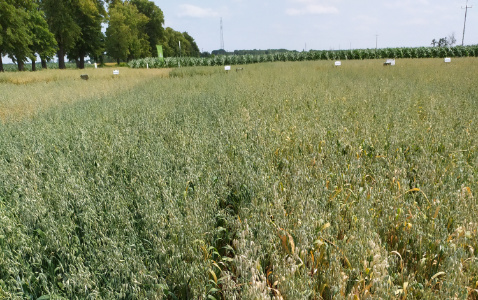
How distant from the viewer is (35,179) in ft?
10.1

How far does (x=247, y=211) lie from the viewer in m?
2.45

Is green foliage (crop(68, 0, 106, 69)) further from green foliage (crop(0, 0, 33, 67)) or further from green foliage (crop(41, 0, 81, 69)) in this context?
green foliage (crop(0, 0, 33, 67))

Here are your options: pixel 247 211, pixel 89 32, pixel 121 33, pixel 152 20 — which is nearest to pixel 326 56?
pixel 121 33

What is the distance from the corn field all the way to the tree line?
24.6 ft

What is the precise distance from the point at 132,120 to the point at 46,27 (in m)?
35.6

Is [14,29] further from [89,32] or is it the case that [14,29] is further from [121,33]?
[121,33]

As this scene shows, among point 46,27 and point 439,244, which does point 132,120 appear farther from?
point 46,27

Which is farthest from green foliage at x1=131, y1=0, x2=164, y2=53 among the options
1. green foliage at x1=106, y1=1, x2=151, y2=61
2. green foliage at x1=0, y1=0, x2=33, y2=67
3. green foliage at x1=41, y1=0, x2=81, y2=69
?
green foliage at x1=0, y1=0, x2=33, y2=67

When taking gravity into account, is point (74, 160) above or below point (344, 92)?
below

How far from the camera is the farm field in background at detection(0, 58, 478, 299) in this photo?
69.4 inches

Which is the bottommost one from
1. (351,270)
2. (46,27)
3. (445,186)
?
(351,270)

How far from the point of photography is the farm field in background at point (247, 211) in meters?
1.76

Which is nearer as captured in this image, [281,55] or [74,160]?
[74,160]

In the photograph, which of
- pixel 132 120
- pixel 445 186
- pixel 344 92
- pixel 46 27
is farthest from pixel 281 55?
pixel 445 186
